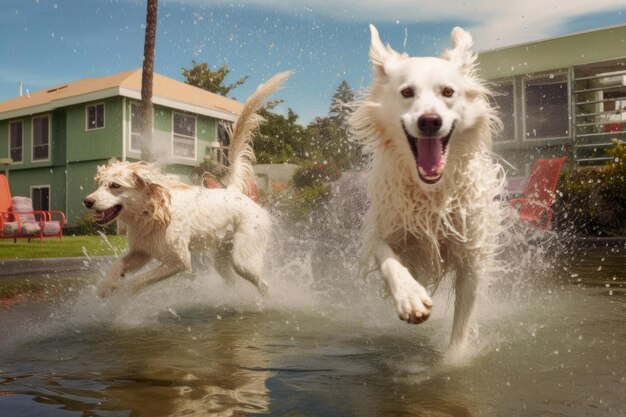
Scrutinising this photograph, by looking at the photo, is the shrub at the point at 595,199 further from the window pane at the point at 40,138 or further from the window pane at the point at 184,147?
the window pane at the point at 40,138

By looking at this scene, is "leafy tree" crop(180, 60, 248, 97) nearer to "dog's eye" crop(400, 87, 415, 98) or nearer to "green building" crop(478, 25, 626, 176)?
"green building" crop(478, 25, 626, 176)

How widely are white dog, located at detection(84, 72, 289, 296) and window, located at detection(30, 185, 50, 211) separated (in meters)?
26.1

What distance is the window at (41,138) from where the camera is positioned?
103ft

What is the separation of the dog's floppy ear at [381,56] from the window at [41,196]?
96.6 ft

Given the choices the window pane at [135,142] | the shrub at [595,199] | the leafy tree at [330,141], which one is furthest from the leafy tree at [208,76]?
the shrub at [595,199]

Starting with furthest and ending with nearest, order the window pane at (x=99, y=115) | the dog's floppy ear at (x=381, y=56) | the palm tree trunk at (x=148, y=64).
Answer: the window pane at (x=99, y=115) < the palm tree trunk at (x=148, y=64) < the dog's floppy ear at (x=381, y=56)

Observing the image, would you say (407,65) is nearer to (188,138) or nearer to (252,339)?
(252,339)

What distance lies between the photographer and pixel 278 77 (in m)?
7.11

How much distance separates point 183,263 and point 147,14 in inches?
637

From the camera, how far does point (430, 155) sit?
3.63m

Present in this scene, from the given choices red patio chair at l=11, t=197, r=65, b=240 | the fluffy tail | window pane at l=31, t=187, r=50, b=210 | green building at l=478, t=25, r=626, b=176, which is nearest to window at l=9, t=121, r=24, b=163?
window pane at l=31, t=187, r=50, b=210

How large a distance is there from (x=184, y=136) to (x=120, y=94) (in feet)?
14.7

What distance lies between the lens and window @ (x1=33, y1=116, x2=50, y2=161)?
103 ft

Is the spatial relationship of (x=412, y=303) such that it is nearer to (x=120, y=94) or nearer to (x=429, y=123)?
(x=429, y=123)
